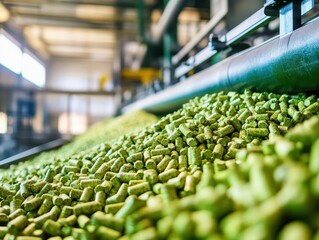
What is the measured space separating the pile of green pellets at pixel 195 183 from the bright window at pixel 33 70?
552 inches

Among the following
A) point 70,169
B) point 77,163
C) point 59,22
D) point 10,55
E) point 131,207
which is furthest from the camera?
point 59,22

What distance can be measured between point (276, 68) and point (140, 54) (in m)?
8.50

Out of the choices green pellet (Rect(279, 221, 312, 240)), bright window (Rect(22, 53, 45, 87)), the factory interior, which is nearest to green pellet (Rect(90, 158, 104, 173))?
the factory interior

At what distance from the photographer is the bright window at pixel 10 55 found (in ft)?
41.9

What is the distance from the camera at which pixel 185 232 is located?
1.08m

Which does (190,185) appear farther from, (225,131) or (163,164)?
(225,131)

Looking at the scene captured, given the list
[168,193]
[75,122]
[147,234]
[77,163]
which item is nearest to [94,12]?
[75,122]

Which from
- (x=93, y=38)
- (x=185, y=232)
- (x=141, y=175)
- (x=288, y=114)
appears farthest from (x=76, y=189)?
(x=93, y=38)

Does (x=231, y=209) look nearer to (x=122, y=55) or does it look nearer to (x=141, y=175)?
(x=141, y=175)

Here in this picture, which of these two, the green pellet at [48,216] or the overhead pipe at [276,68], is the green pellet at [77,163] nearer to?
the green pellet at [48,216]

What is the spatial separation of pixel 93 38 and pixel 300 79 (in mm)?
16061

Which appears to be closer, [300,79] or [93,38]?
[300,79]

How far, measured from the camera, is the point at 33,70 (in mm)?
17281

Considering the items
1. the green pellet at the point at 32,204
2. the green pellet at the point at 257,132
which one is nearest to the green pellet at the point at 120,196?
the green pellet at the point at 32,204
